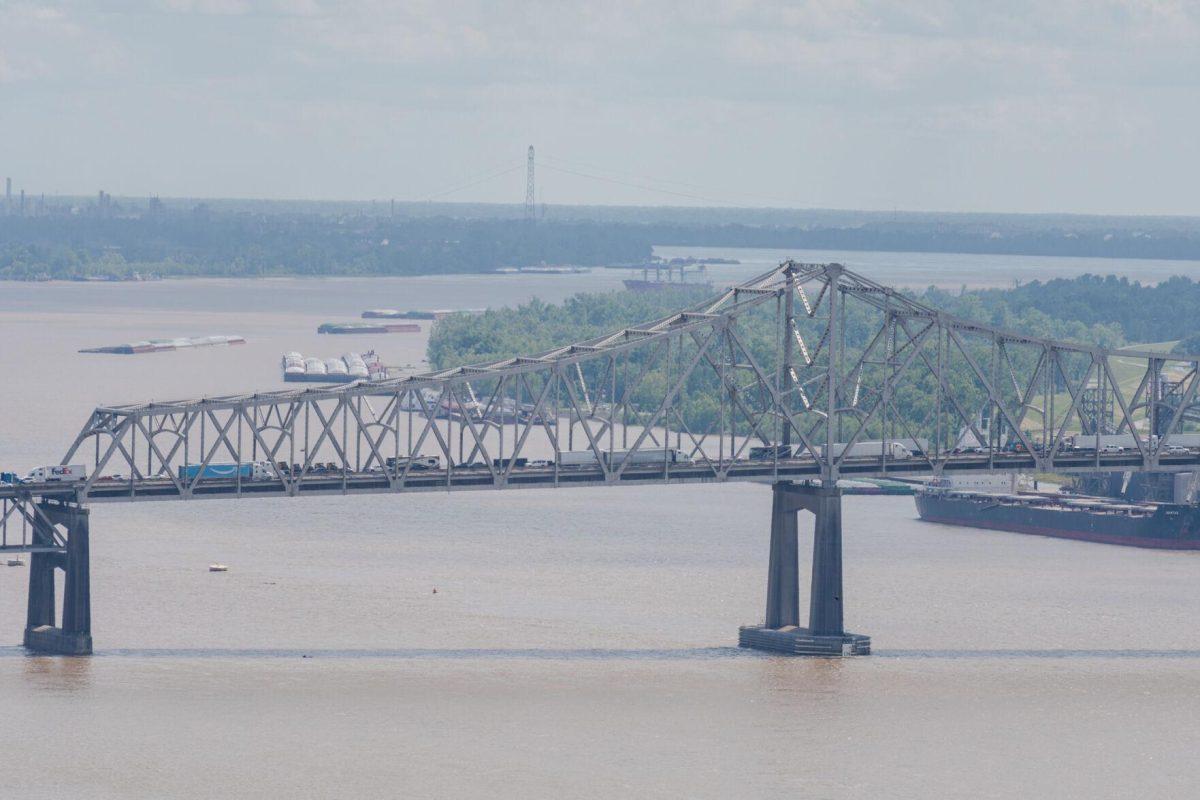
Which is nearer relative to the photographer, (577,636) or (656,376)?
(577,636)

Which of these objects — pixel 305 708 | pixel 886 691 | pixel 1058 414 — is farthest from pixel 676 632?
pixel 1058 414

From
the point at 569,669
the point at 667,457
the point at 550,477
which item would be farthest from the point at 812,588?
the point at 569,669

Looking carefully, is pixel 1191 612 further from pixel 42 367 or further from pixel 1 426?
pixel 42 367

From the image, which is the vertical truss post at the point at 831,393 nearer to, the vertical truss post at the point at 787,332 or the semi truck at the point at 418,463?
the vertical truss post at the point at 787,332

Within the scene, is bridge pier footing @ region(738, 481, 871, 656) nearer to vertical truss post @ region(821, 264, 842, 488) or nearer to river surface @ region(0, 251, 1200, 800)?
vertical truss post @ region(821, 264, 842, 488)

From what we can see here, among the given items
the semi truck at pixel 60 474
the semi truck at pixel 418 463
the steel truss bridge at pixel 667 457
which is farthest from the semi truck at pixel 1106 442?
the semi truck at pixel 60 474

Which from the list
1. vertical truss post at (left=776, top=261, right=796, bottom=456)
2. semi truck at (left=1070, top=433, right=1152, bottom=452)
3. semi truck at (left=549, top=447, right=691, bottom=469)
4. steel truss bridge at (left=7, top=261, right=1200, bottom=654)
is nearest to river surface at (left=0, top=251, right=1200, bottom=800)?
steel truss bridge at (left=7, top=261, right=1200, bottom=654)
